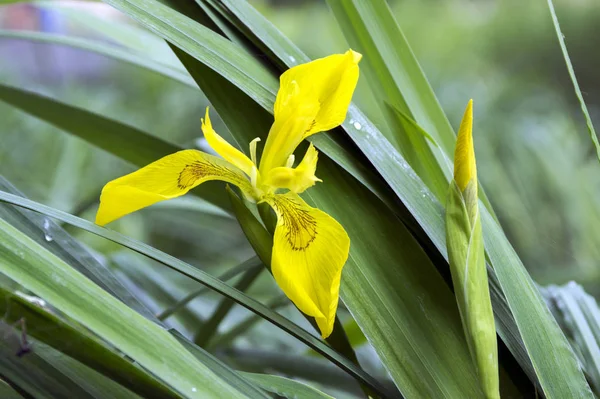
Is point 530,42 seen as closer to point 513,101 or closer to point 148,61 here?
point 513,101

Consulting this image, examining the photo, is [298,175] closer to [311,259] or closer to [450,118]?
[311,259]

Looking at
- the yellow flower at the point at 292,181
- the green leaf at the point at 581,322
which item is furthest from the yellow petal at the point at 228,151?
the green leaf at the point at 581,322

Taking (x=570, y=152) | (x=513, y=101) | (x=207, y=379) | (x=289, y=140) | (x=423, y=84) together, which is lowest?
(x=207, y=379)

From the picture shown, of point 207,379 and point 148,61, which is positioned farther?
point 148,61

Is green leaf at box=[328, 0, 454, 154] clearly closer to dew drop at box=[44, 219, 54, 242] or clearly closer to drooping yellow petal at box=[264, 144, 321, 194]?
drooping yellow petal at box=[264, 144, 321, 194]

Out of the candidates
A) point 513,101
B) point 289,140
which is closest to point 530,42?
point 513,101

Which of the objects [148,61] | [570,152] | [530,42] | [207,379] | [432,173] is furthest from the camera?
[530,42]

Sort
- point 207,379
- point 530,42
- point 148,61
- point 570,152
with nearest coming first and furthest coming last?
point 207,379
point 148,61
point 570,152
point 530,42

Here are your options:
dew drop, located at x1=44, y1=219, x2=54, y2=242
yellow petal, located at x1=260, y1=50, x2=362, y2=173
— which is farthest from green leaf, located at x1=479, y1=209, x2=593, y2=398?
dew drop, located at x1=44, y1=219, x2=54, y2=242
